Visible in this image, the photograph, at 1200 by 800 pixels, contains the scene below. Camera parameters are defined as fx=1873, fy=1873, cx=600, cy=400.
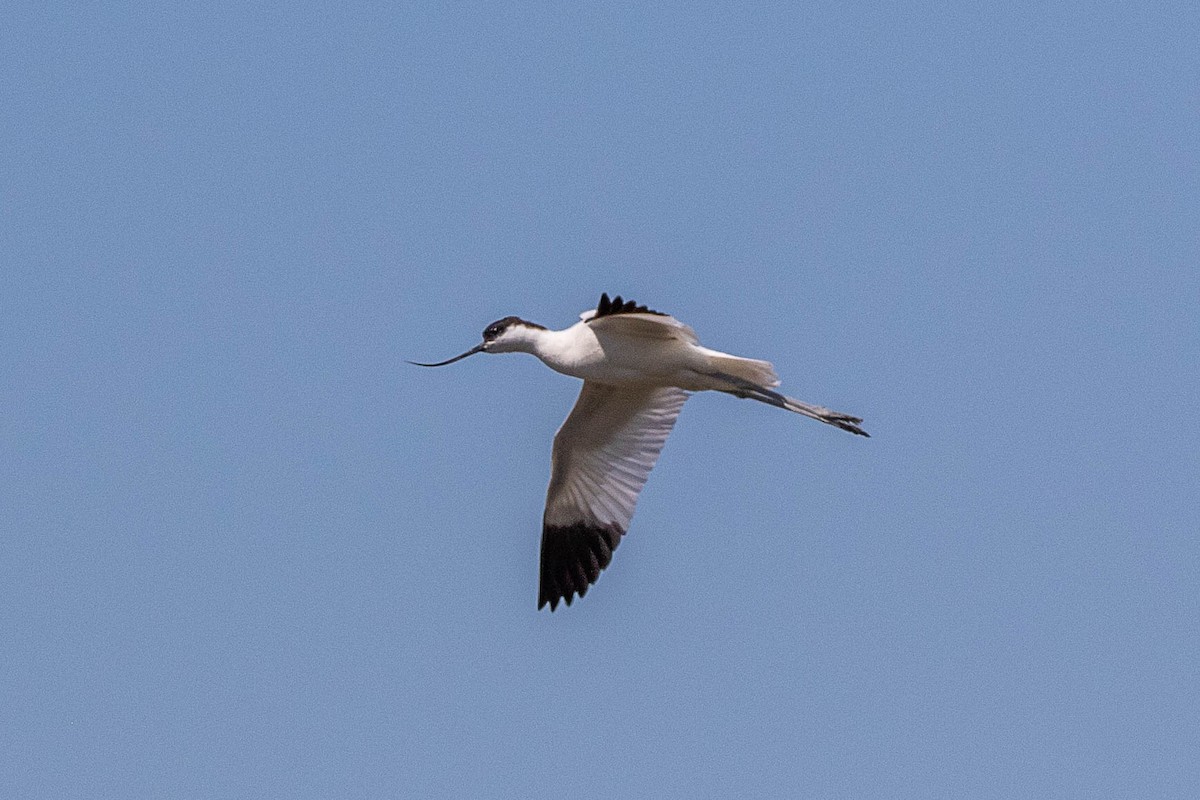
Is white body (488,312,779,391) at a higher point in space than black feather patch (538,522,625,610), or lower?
higher

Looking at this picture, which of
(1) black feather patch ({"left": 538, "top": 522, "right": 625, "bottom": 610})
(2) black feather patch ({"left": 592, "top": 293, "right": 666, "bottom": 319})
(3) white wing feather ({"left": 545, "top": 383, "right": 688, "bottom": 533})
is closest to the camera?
(2) black feather patch ({"left": 592, "top": 293, "right": 666, "bottom": 319})

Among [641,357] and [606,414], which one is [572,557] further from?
[641,357]

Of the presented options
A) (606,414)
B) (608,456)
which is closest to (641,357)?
(606,414)

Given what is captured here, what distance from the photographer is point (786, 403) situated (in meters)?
13.3

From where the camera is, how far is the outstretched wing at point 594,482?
14172mm

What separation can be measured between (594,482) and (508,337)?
159 cm

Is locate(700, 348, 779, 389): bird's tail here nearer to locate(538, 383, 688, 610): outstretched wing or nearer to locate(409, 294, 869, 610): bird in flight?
locate(409, 294, 869, 610): bird in flight

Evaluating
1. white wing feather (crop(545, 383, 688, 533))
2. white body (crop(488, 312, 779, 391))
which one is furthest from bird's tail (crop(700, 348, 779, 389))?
white wing feather (crop(545, 383, 688, 533))

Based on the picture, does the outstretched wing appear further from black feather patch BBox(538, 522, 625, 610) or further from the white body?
the white body

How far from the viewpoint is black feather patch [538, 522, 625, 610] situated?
14.3 meters

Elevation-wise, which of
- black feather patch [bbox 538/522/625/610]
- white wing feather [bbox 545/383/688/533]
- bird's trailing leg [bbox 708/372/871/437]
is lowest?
black feather patch [bbox 538/522/625/610]

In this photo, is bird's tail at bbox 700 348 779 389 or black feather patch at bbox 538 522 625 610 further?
black feather patch at bbox 538 522 625 610

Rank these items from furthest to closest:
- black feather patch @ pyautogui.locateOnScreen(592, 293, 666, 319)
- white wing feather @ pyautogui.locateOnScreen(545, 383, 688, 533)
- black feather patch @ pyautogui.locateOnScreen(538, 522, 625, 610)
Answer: black feather patch @ pyautogui.locateOnScreen(538, 522, 625, 610) → white wing feather @ pyautogui.locateOnScreen(545, 383, 688, 533) → black feather patch @ pyautogui.locateOnScreen(592, 293, 666, 319)

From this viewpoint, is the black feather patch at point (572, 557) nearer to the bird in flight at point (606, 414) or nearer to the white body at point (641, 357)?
the bird in flight at point (606, 414)
